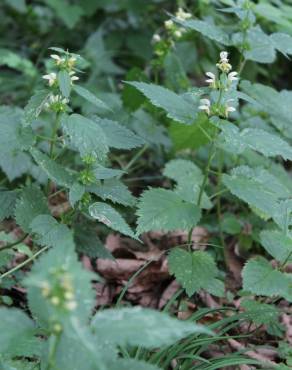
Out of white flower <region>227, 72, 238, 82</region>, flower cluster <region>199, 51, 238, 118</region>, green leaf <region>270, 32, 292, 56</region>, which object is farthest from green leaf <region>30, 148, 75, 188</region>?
green leaf <region>270, 32, 292, 56</region>

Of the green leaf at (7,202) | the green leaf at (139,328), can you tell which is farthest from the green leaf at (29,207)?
the green leaf at (139,328)

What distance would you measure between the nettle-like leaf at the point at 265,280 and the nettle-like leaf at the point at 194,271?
146 mm

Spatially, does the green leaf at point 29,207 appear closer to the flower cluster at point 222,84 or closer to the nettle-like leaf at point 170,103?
the nettle-like leaf at point 170,103

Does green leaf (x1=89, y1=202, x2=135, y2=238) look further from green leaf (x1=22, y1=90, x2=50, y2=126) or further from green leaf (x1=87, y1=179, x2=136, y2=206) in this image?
green leaf (x1=22, y1=90, x2=50, y2=126)

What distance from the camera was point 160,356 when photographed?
6.81ft

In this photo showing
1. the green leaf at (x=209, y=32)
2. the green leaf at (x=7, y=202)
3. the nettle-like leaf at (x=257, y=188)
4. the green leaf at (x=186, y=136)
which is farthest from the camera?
the green leaf at (x=186, y=136)

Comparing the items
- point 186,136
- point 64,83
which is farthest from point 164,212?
point 186,136

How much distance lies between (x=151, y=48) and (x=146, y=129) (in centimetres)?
148

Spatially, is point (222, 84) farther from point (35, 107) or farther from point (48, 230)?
point (48, 230)

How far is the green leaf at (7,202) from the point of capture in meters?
2.22

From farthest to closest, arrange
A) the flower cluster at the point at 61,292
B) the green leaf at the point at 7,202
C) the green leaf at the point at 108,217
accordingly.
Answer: the green leaf at the point at 7,202
the green leaf at the point at 108,217
the flower cluster at the point at 61,292

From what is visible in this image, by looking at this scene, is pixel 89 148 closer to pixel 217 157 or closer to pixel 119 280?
pixel 119 280

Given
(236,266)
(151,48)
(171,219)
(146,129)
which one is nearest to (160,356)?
(171,219)

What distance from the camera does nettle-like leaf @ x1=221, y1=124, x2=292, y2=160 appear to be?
211 cm
